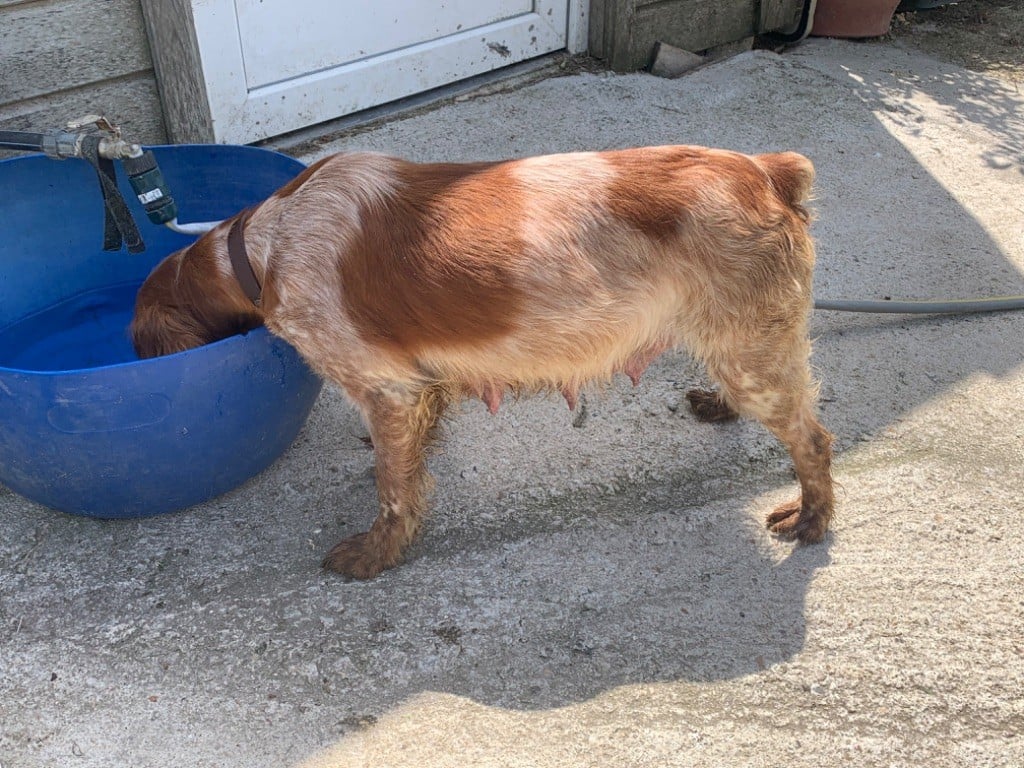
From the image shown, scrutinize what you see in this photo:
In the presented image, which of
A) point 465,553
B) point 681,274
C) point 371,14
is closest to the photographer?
point 681,274

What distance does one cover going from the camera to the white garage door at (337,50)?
170 inches

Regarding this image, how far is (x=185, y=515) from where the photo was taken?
3008mm

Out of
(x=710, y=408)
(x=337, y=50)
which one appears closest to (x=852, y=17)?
(x=337, y=50)

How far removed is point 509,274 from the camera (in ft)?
8.23

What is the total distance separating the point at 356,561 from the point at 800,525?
4.42 ft

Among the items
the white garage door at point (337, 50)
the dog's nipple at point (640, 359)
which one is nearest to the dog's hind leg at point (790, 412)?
the dog's nipple at point (640, 359)

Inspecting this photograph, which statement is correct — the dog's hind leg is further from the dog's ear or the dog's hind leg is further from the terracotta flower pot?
the terracotta flower pot

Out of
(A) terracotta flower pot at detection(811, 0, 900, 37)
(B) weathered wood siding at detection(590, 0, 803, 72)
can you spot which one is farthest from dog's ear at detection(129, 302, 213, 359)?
(A) terracotta flower pot at detection(811, 0, 900, 37)

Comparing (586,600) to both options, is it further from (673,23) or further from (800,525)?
(673,23)

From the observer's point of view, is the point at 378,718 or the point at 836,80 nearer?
the point at 378,718

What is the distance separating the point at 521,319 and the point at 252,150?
1301 mm

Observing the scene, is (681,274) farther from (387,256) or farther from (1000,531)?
(1000,531)

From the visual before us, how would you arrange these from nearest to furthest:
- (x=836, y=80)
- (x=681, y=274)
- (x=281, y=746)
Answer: (x=281, y=746)
(x=681, y=274)
(x=836, y=80)

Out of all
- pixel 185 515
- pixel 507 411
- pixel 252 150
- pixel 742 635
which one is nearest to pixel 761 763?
pixel 742 635
